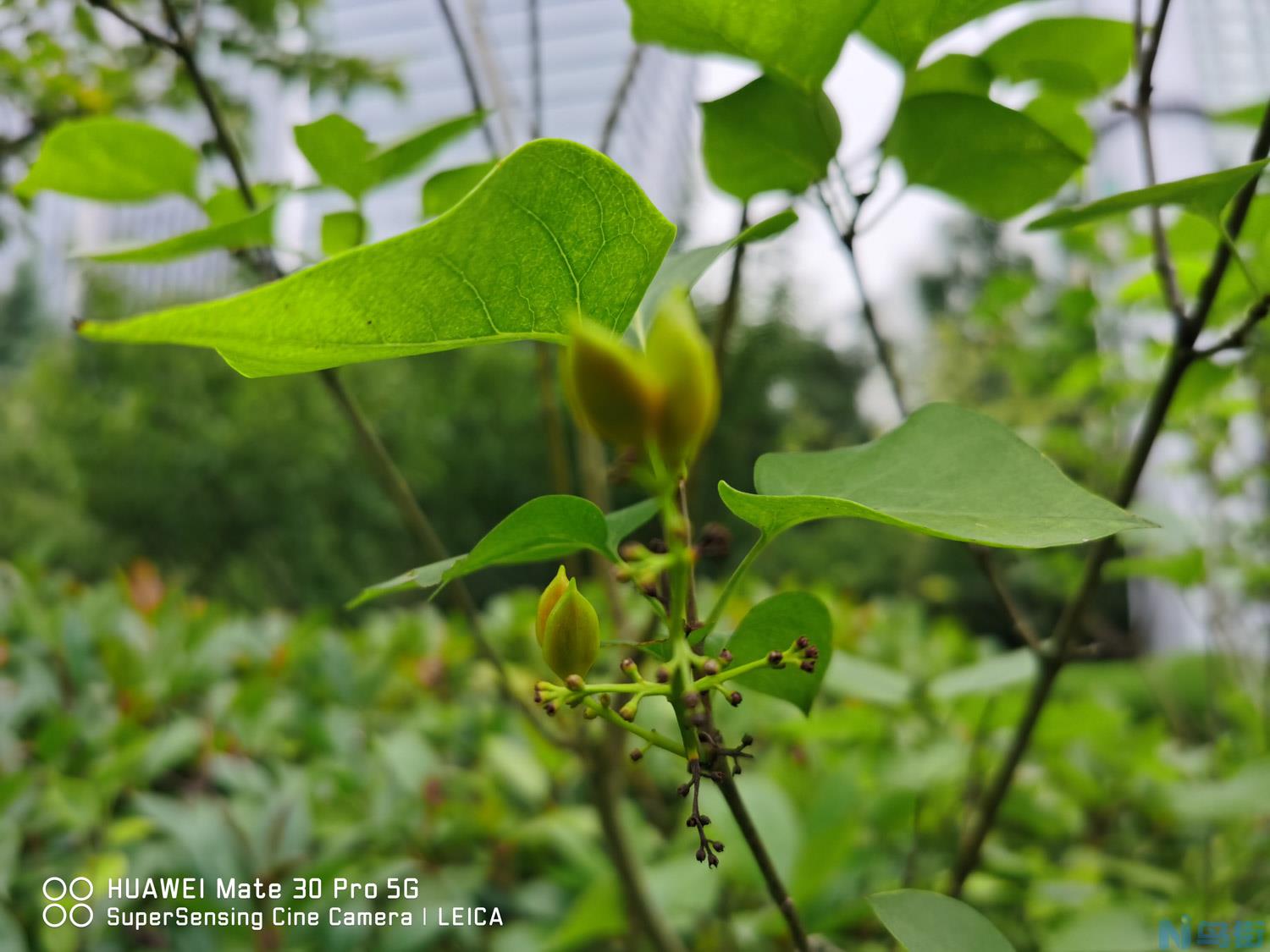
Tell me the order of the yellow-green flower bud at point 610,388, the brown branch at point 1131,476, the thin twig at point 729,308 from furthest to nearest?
the thin twig at point 729,308 → the brown branch at point 1131,476 → the yellow-green flower bud at point 610,388

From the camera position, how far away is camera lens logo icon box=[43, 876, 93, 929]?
0.70 metres

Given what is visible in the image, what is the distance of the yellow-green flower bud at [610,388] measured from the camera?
16 cm

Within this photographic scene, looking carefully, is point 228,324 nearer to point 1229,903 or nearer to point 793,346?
point 1229,903

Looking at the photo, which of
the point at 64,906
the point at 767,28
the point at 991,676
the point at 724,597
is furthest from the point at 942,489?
the point at 64,906

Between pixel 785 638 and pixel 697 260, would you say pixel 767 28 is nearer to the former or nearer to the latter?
pixel 697 260

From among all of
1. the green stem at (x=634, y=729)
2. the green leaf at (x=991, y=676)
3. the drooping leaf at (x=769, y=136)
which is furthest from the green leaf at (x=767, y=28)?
the green leaf at (x=991, y=676)

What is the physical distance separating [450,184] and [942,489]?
29cm

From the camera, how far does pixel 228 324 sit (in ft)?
0.61

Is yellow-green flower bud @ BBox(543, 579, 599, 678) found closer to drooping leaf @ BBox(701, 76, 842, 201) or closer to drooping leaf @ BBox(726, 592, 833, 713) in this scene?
drooping leaf @ BBox(726, 592, 833, 713)

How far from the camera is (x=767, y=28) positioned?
0.30 meters

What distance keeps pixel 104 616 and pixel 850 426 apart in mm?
6034

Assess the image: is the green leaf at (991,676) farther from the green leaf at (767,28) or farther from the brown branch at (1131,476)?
the green leaf at (767,28)

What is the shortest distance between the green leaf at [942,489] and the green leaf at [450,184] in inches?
9.0

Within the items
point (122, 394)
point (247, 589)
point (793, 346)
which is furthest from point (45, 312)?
point (793, 346)
